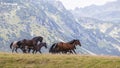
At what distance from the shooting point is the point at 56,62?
3500 centimetres

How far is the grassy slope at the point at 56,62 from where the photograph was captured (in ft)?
108

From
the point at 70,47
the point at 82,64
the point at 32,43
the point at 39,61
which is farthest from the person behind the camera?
the point at 32,43

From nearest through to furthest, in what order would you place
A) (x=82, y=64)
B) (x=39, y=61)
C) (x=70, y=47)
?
(x=82, y=64), (x=39, y=61), (x=70, y=47)

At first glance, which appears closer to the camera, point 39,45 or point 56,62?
point 56,62

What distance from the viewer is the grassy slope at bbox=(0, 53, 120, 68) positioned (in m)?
33.1

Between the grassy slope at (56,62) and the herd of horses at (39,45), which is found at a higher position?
the herd of horses at (39,45)

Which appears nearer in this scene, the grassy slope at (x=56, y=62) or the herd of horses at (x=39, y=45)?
the grassy slope at (x=56, y=62)

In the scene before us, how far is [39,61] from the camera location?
35.9 metres

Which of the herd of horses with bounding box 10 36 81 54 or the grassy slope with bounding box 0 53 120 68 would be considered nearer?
the grassy slope with bounding box 0 53 120 68

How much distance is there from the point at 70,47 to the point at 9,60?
35.2ft

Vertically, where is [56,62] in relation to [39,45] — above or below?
below

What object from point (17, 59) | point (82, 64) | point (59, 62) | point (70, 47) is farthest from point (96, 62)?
point (70, 47)

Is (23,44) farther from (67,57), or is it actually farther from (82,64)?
(82,64)

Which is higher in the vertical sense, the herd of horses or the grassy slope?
the herd of horses
